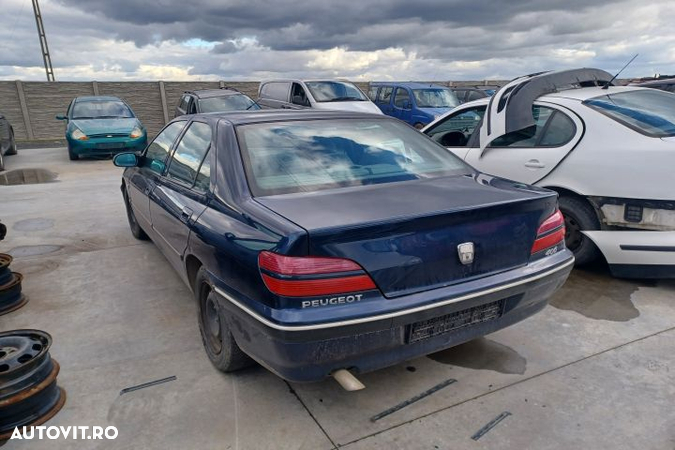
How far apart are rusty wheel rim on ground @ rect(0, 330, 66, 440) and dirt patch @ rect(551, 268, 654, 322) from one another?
134 inches

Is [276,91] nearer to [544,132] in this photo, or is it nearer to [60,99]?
[544,132]

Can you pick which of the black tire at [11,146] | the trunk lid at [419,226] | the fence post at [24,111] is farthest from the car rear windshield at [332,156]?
the fence post at [24,111]

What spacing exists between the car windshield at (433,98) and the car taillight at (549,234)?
33.4 ft

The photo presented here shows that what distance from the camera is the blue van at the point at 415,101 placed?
39.3 ft

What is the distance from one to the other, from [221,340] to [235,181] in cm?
93

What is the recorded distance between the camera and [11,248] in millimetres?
5043

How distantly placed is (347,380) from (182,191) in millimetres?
1777

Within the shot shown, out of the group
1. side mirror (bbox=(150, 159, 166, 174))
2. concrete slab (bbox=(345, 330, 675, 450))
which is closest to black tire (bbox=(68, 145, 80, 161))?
side mirror (bbox=(150, 159, 166, 174))

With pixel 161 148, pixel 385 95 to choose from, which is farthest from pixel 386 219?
pixel 385 95

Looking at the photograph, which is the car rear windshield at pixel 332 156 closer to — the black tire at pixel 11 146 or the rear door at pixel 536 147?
the rear door at pixel 536 147

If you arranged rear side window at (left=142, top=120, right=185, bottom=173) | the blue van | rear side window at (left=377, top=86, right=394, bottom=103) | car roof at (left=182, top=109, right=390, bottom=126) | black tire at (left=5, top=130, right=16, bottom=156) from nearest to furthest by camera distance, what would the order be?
car roof at (left=182, top=109, right=390, bottom=126) → rear side window at (left=142, top=120, right=185, bottom=173) → black tire at (left=5, top=130, right=16, bottom=156) → the blue van → rear side window at (left=377, top=86, right=394, bottom=103)

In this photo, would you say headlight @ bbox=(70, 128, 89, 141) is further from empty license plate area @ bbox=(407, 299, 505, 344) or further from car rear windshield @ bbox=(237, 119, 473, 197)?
empty license plate area @ bbox=(407, 299, 505, 344)

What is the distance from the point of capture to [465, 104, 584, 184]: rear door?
13.1 ft

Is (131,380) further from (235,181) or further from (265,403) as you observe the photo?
(235,181)
